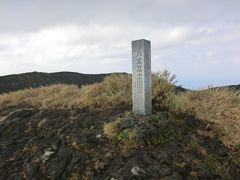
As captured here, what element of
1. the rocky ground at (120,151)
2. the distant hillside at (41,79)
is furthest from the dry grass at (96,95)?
the distant hillside at (41,79)

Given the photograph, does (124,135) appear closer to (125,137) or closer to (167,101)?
(125,137)

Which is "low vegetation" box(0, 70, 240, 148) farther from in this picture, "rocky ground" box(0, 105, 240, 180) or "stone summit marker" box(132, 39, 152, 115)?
"stone summit marker" box(132, 39, 152, 115)

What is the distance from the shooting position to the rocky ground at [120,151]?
7402 mm

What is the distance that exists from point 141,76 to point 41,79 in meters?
→ 23.7

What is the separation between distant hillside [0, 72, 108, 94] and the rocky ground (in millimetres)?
20743

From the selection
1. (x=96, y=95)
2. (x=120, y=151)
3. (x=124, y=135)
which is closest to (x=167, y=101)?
(x=124, y=135)

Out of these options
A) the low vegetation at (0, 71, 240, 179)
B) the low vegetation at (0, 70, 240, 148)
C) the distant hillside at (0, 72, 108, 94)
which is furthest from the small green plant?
the distant hillside at (0, 72, 108, 94)

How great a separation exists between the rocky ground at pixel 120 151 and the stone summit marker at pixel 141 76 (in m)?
0.36

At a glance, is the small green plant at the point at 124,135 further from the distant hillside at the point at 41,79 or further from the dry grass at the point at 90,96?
the distant hillside at the point at 41,79

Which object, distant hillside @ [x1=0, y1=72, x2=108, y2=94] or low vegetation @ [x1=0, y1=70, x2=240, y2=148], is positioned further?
distant hillside @ [x1=0, y1=72, x2=108, y2=94]

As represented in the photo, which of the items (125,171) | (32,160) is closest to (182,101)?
(125,171)

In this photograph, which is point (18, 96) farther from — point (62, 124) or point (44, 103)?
point (62, 124)

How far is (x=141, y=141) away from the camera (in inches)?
318

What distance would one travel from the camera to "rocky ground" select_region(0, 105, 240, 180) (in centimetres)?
740
